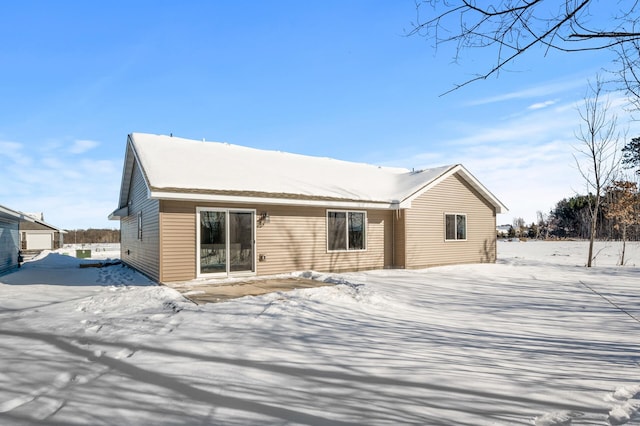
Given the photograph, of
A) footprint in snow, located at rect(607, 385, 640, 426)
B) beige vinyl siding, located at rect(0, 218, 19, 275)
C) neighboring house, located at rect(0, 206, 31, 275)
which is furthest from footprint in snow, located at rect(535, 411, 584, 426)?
beige vinyl siding, located at rect(0, 218, 19, 275)

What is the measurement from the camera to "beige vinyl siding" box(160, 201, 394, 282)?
391 inches

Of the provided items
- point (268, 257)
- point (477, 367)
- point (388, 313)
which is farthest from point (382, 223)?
point (477, 367)

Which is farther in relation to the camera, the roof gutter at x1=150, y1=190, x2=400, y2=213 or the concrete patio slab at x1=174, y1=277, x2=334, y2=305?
the roof gutter at x1=150, y1=190, x2=400, y2=213

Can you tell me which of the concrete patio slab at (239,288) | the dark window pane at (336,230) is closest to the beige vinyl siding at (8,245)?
the concrete patio slab at (239,288)

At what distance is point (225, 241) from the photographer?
10656mm

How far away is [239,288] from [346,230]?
5411 mm

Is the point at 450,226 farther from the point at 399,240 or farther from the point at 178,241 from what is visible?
the point at 178,241

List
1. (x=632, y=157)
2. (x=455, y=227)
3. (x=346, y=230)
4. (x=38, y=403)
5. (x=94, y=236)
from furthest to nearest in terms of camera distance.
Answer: (x=94, y=236)
(x=632, y=157)
(x=455, y=227)
(x=346, y=230)
(x=38, y=403)

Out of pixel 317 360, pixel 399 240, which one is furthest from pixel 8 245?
pixel 317 360

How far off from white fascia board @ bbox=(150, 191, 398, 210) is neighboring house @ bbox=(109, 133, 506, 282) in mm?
31

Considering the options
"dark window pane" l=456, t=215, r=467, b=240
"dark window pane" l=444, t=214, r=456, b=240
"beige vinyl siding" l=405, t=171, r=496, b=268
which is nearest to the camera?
"beige vinyl siding" l=405, t=171, r=496, b=268

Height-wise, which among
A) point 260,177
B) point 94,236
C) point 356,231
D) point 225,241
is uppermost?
point 260,177

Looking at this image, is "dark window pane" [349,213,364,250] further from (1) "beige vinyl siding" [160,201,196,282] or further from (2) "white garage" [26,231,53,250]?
(2) "white garage" [26,231,53,250]

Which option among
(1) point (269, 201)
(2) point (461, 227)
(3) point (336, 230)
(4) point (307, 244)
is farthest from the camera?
(2) point (461, 227)
